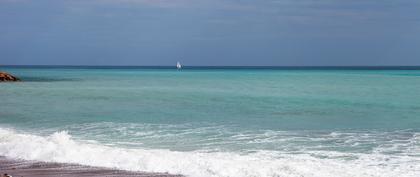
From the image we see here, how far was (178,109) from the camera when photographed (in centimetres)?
3044

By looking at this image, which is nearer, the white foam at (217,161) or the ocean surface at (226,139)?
the white foam at (217,161)

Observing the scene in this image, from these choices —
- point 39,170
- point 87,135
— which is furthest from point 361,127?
point 39,170

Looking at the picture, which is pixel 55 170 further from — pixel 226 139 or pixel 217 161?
pixel 226 139

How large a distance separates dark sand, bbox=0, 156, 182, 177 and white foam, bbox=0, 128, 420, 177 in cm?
49

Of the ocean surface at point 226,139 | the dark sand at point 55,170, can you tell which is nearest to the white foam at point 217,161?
the ocean surface at point 226,139

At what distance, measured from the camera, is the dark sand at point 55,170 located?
1269 centimetres

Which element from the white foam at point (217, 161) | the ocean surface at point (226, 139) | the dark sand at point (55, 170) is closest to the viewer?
the dark sand at point (55, 170)

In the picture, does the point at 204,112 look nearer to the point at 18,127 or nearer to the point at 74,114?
the point at 74,114

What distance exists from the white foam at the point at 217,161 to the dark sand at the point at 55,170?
49 cm

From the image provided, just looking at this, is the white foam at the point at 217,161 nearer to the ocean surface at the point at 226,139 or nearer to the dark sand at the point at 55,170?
the ocean surface at the point at 226,139

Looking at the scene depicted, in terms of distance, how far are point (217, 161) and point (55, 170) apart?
12.5ft

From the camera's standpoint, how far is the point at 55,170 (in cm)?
1328

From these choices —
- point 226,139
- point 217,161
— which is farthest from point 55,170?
point 226,139

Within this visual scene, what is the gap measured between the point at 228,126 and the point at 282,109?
27.2 ft
